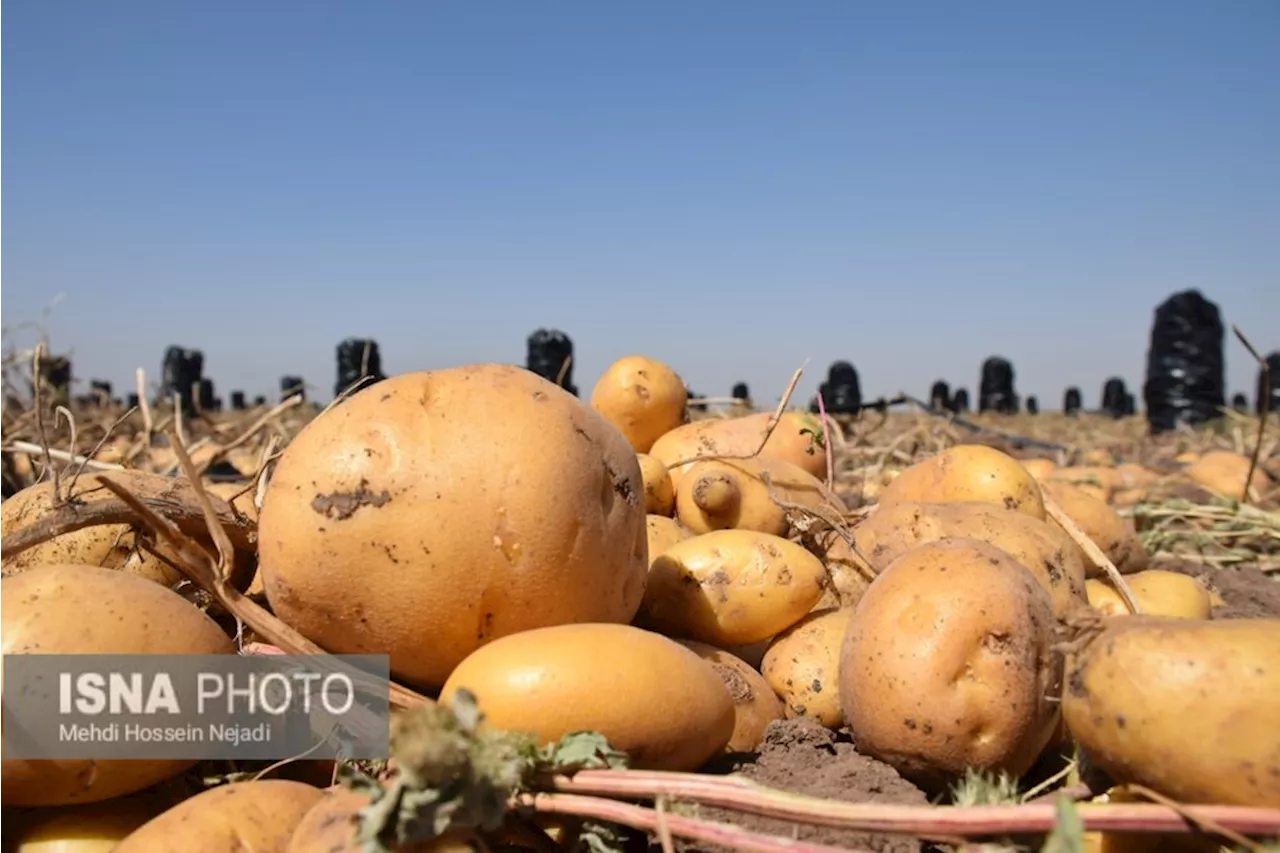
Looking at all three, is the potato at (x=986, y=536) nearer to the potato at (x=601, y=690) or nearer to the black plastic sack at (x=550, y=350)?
the potato at (x=601, y=690)

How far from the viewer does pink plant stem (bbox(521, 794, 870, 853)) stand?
123 centimetres

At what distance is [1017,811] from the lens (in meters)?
1.20

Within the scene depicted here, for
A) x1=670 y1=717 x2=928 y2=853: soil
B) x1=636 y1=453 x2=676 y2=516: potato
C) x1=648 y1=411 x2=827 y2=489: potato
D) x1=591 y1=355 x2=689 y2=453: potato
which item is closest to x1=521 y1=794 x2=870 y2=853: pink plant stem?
x1=670 y1=717 x2=928 y2=853: soil

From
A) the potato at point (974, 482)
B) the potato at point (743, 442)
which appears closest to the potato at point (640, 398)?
the potato at point (743, 442)

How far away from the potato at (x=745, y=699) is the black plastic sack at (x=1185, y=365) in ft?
45.8

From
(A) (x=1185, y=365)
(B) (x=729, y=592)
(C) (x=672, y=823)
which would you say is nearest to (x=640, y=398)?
(B) (x=729, y=592)

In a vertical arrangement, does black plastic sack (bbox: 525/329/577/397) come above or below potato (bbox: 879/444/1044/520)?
above

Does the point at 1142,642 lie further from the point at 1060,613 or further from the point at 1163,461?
the point at 1163,461

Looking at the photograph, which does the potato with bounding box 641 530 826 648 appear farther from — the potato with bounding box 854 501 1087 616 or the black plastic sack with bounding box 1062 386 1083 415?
A: the black plastic sack with bounding box 1062 386 1083 415

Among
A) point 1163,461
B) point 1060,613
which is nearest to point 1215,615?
point 1060,613

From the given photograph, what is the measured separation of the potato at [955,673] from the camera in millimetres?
1664

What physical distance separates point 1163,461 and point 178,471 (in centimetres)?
761

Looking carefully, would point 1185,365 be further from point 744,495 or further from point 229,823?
point 229,823

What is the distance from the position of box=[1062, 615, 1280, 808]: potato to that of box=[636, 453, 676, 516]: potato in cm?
156
